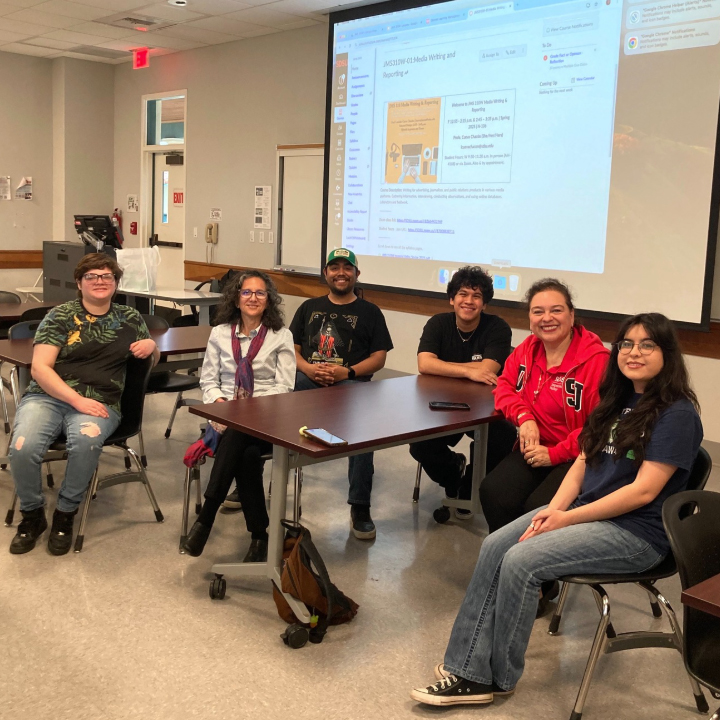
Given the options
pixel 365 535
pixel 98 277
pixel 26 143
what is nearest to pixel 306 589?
pixel 365 535

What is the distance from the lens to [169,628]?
251 centimetres

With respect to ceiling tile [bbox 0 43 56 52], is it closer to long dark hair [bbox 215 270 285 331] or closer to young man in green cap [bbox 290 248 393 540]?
young man in green cap [bbox 290 248 393 540]

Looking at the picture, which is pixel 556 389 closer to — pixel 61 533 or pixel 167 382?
pixel 61 533

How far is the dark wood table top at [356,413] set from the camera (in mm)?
2391

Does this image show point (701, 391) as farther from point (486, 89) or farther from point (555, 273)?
point (486, 89)

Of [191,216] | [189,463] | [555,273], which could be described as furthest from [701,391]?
[191,216]

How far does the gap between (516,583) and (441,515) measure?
5.03 ft

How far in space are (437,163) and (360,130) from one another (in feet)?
2.62

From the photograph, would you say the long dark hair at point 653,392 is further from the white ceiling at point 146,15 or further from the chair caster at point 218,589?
the white ceiling at point 146,15

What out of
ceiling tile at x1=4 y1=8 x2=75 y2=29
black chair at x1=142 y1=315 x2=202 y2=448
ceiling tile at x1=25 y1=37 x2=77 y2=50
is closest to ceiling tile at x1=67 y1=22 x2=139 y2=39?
ceiling tile at x1=4 y1=8 x2=75 y2=29

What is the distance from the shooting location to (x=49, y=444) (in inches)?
121

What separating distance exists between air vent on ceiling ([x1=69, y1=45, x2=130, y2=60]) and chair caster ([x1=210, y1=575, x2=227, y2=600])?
6.88 meters

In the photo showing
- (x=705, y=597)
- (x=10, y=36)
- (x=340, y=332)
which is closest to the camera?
(x=705, y=597)

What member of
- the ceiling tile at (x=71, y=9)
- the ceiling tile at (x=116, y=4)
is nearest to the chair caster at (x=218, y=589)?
the ceiling tile at (x=116, y=4)
